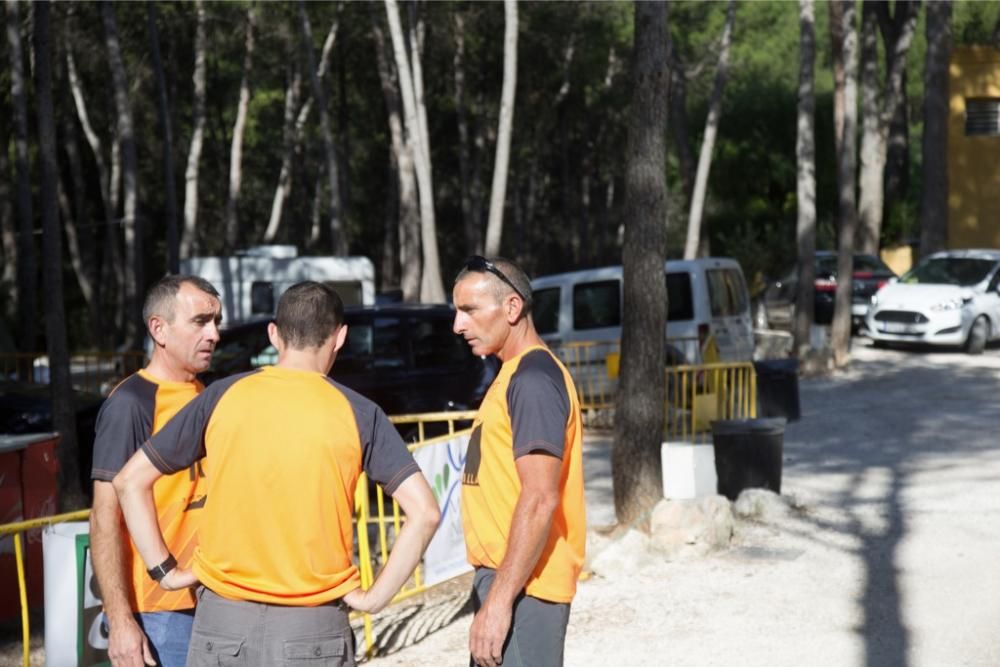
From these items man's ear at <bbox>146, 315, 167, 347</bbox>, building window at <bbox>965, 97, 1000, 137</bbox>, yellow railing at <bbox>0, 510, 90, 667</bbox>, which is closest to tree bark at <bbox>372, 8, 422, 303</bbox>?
building window at <bbox>965, 97, 1000, 137</bbox>

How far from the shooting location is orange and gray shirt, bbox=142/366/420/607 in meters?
3.66

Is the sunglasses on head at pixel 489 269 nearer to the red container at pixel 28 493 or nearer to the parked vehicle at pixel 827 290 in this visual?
the red container at pixel 28 493

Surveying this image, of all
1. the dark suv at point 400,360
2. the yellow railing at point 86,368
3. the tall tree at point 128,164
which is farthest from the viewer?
the tall tree at point 128,164

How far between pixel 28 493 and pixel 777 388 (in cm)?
1023

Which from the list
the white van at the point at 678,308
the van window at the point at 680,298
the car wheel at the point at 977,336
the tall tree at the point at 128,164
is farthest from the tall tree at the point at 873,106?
the tall tree at the point at 128,164

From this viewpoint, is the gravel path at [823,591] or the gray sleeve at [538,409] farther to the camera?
the gravel path at [823,591]

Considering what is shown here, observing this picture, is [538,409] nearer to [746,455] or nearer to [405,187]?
[746,455]

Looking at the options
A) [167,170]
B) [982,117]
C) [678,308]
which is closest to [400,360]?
[678,308]

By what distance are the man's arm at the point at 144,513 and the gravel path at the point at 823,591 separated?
3.64 metres

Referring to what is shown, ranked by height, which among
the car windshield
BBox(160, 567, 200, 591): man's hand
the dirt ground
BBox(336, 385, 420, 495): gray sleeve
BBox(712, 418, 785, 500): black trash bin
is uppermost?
the car windshield

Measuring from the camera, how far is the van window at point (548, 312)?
1923cm

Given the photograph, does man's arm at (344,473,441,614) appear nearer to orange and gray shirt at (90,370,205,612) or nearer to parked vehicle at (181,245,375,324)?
orange and gray shirt at (90,370,205,612)

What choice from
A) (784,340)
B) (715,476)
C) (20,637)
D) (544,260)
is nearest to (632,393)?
(715,476)

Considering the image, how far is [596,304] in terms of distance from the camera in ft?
62.5
